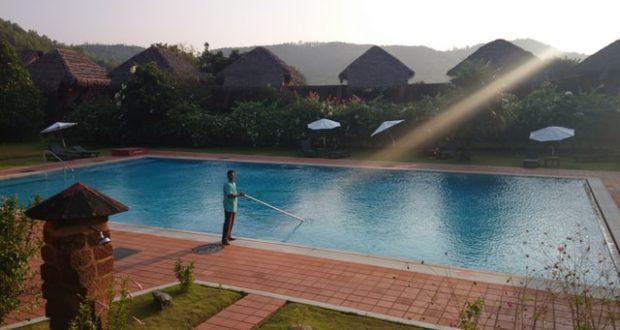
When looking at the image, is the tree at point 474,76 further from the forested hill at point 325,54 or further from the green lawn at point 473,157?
the forested hill at point 325,54

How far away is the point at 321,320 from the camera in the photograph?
19.8 ft

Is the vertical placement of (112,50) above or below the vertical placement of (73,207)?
above

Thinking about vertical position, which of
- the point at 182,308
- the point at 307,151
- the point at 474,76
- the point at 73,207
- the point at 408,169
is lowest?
the point at 182,308

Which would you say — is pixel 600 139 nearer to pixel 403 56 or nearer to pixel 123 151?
pixel 123 151

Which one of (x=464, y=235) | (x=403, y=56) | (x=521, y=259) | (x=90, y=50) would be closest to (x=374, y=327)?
(x=521, y=259)

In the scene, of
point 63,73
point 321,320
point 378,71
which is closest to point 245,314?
point 321,320

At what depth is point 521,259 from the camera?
10023mm

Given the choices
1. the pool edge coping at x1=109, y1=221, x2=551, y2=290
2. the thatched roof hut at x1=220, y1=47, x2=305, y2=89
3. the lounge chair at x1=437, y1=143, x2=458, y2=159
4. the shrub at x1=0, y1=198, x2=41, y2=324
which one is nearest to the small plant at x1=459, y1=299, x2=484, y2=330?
the pool edge coping at x1=109, y1=221, x2=551, y2=290

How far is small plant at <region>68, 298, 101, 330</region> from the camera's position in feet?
13.7

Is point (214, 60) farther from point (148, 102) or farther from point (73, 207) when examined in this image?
point (73, 207)

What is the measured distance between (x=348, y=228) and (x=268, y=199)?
418cm

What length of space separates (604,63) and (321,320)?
30.5 metres

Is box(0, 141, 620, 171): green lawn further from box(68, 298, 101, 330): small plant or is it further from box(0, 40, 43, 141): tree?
box(68, 298, 101, 330): small plant

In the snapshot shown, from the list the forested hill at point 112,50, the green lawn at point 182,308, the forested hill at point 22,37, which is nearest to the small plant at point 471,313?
the green lawn at point 182,308
